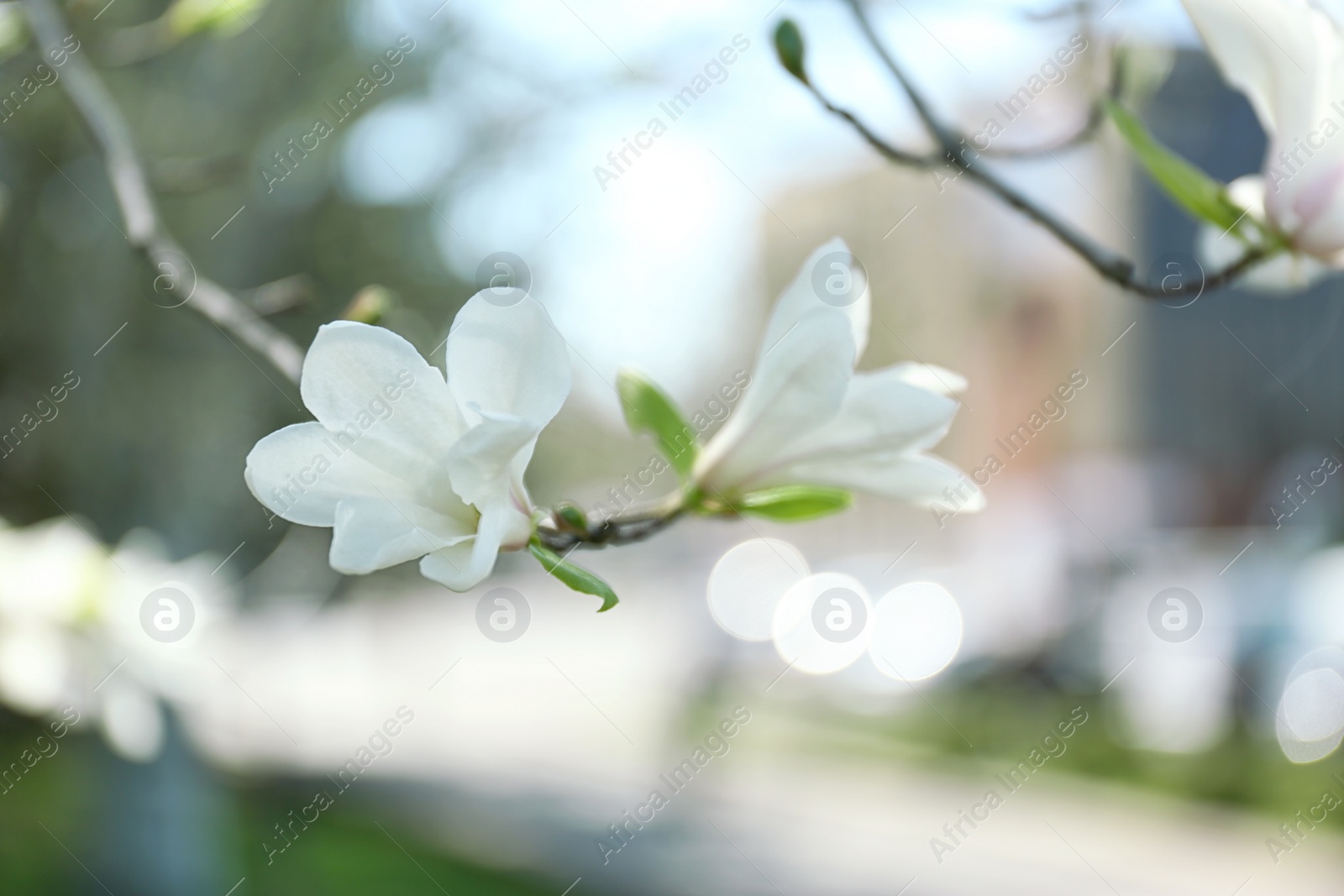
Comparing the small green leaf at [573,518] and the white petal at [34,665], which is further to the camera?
the white petal at [34,665]

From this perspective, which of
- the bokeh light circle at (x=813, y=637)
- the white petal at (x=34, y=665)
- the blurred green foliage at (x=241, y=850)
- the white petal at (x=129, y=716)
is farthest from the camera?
the bokeh light circle at (x=813, y=637)

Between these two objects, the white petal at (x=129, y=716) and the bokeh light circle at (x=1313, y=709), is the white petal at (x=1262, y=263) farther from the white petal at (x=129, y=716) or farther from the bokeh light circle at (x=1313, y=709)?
the bokeh light circle at (x=1313, y=709)

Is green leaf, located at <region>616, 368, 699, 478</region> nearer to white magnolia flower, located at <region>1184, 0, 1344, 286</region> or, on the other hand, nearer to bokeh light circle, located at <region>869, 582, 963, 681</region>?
white magnolia flower, located at <region>1184, 0, 1344, 286</region>

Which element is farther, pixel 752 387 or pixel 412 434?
pixel 752 387

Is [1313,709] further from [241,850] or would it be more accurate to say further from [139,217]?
[139,217]

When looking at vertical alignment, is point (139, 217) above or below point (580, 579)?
above

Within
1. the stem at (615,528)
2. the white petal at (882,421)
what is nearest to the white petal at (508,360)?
the stem at (615,528)

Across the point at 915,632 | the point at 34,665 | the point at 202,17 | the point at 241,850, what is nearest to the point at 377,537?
the point at 202,17
